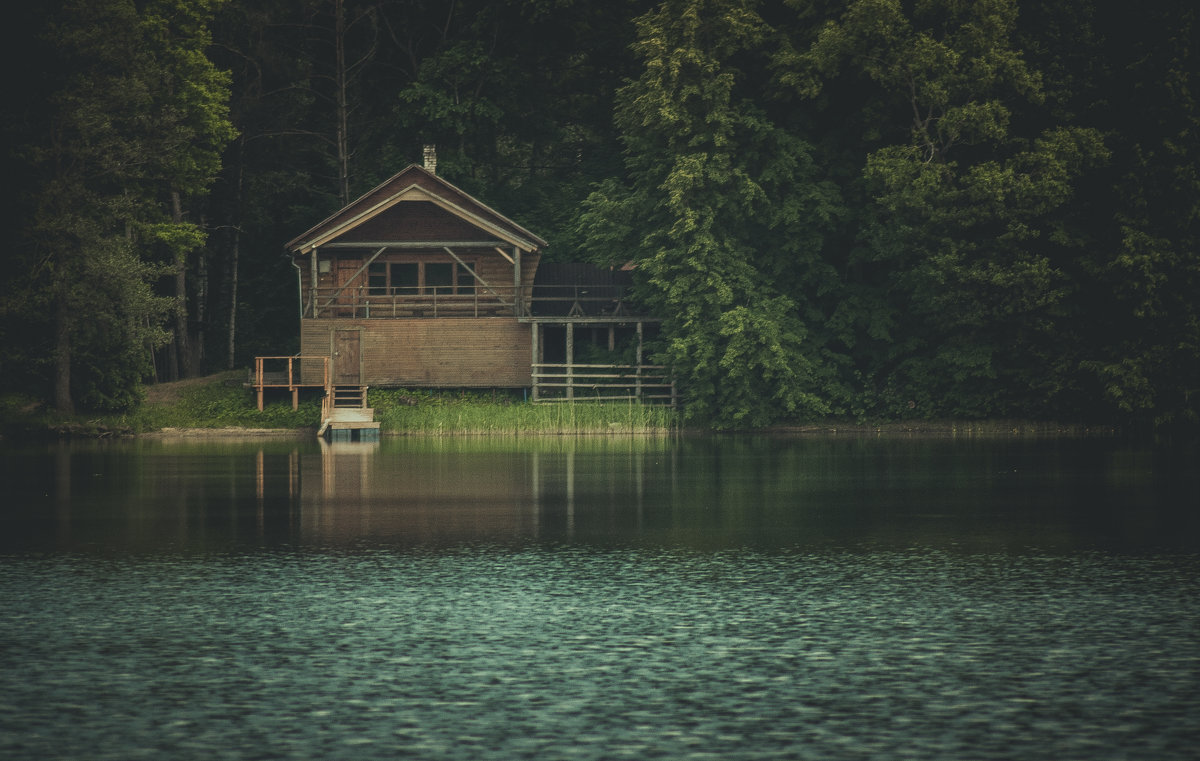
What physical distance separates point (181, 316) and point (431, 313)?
11699 mm

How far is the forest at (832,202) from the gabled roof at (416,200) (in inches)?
116

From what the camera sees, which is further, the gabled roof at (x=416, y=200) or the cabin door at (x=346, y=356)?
the cabin door at (x=346, y=356)

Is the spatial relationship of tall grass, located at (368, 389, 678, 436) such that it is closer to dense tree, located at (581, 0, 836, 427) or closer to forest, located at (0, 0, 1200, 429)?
forest, located at (0, 0, 1200, 429)

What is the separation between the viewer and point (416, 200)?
5394cm

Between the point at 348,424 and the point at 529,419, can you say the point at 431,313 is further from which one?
the point at 348,424

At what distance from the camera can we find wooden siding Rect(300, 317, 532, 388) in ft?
178

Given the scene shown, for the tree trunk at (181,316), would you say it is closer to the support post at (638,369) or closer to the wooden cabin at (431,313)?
the wooden cabin at (431,313)

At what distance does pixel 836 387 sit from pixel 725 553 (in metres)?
32.7

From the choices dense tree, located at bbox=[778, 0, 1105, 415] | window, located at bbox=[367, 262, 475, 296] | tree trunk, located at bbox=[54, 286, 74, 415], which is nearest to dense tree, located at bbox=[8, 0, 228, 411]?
tree trunk, located at bbox=[54, 286, 74, 415]

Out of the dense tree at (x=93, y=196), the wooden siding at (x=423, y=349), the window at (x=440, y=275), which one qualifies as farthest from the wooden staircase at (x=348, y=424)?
the window at (x=440, y=275)

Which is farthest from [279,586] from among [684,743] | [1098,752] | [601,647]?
[1098,752]

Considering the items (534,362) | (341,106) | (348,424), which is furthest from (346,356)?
(341,106)

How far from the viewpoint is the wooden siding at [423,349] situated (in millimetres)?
54281

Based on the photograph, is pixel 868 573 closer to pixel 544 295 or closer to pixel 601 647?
pixel 601 647
